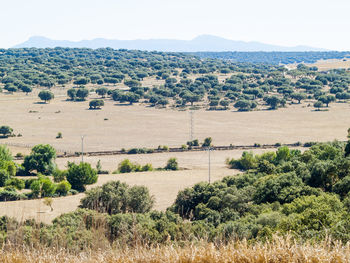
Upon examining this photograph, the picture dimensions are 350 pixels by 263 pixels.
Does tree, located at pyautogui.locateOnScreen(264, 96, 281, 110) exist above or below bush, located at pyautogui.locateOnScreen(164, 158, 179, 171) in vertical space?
above

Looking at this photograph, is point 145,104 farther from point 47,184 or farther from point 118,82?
point 47,184

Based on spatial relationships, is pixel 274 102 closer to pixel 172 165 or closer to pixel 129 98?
pixel 129 98

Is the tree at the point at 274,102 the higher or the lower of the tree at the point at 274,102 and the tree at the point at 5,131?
the higher

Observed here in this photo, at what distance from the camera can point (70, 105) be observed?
93438 millimetres

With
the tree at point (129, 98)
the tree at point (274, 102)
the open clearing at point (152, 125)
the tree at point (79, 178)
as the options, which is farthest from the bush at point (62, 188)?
the tree at point (274, 102)

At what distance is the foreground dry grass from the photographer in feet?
20.1

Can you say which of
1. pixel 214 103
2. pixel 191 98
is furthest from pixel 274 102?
pixel 191 98

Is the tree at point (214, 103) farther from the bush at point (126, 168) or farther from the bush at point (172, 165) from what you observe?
the bush at point (126, 168)

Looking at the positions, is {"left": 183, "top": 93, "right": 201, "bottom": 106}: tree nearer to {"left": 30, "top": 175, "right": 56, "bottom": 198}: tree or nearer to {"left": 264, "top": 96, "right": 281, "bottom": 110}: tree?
{"left": 264, "top": 96, "right": 281, "bottom": 110}: tree

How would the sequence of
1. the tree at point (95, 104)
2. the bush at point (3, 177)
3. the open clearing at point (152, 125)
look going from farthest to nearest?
the tree at point (95, 104) → the open clearing at point (152, 125) → the bush at point (3, 177)

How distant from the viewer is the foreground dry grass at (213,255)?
20.1ft

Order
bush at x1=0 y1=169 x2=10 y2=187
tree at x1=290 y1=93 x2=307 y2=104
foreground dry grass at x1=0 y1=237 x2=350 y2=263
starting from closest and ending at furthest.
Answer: foreground dry grass at x1=0 y1=237 x2=350 y2=263 → bush at x1=0 y1=169 x2=10 y2=187 → tree at x1=290 y1=93 x2=307 y2=104

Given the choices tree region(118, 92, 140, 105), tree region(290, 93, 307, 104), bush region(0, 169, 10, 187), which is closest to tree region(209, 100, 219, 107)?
tree region(118, 92, 140, 105)

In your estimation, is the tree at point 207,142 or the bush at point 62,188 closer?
the bush at point 62,188
